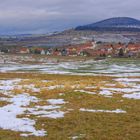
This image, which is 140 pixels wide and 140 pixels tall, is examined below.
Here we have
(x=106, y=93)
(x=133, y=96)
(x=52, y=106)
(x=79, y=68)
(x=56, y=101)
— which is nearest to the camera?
(x=52, y=106)

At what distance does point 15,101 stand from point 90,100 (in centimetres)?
610

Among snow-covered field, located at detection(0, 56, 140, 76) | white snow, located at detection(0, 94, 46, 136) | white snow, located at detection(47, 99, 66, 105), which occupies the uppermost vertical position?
white snow, located at detection(0, 94, 46, 136)

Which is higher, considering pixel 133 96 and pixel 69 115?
pixel 69 115

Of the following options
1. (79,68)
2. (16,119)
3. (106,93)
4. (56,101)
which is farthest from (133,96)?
(79,68)

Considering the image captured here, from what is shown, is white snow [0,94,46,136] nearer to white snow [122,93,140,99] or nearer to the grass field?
the grass field

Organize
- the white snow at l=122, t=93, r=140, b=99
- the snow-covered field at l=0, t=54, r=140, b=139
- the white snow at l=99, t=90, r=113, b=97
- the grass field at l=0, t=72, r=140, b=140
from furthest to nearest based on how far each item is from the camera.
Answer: the white snow at l=99, t=90, r=113, b=97 → the white snow at l=122, t=93, r=140, b=99 → the snow-covered field at l=0, t=54, r=140, b=139 → the grass field at l=0, t=72, r=140, b=140

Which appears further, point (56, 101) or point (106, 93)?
point (106, 93)

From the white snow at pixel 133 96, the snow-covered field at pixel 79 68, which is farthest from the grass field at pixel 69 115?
the snow-covered field at pixel 79 68

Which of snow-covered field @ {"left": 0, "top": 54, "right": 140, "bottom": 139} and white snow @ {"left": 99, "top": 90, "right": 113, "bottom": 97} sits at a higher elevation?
snow-covered field @ {"left": 0, "top": 54, "right": 140, "bottom": 139}

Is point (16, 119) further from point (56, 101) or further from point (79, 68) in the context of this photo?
point (79, 68)

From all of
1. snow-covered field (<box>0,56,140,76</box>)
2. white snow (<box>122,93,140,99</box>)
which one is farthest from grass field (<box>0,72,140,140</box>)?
snow-covered field (<box>0,56,140,76</box>)

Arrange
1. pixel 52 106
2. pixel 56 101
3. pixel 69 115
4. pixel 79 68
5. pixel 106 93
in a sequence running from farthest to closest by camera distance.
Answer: pixel 79 68 → pixel 106 93 → pixel 56 101 → pixel 52 106 → pixel 69 115

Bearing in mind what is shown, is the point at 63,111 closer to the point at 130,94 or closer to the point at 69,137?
the point at 69,137

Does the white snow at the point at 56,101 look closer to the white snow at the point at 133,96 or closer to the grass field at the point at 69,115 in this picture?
the grass field at the point at 69,115
